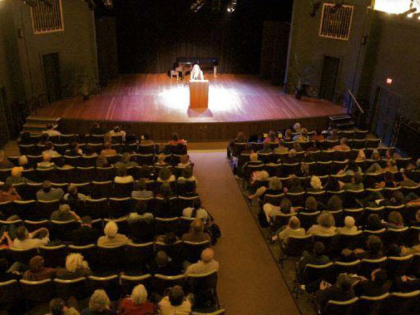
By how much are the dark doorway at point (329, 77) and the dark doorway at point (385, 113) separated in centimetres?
195

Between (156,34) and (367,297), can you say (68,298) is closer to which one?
(367,297)

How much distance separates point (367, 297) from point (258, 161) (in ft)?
14.0

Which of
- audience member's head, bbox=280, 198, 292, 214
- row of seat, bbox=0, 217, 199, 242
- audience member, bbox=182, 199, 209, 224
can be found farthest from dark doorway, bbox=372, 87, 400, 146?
row of seat, bbox=0, 217, 199, 242

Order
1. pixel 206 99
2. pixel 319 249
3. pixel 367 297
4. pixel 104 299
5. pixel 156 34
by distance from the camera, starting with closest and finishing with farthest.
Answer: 1. pixel 104 299
2. pixel 367 297
3. pixel 319 249
4. pixel 206 99
5. pixel 156 34

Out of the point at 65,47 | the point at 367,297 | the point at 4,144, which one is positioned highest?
the point at 65,47

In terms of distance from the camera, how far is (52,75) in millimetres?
14477

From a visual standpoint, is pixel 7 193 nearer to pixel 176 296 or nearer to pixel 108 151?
pixel 108 151

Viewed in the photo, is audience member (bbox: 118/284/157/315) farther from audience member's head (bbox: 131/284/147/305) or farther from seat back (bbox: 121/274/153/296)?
seat back (bbox: 121/274/153/296)

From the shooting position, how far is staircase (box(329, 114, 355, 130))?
13.6 m

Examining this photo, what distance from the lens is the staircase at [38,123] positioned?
1247 centimetres

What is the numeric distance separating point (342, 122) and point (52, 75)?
9.85 metres

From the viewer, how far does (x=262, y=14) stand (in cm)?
1855

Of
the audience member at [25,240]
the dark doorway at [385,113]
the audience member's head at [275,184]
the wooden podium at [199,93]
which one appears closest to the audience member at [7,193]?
the audience member at [25,240]

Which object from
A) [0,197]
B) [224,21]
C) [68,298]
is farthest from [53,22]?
[68,298]
